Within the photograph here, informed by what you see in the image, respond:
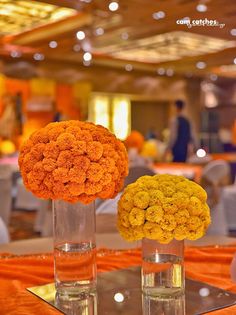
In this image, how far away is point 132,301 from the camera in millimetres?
1067

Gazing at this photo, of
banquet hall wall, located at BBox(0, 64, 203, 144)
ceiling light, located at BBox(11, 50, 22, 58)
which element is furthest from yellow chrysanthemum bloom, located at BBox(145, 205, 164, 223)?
ceiling light, located at BBox(11, 50, 22, 58)

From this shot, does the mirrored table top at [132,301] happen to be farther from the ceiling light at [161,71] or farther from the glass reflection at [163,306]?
the ceiling light at [161,71]

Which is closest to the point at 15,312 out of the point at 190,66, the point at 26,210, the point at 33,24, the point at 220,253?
the point at 220,253

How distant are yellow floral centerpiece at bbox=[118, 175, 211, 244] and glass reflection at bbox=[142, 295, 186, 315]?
0.14 metres

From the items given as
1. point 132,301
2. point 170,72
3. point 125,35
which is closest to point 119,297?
point 132,301

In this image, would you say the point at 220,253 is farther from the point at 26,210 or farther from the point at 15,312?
the point at 26,210

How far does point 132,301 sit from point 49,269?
0.38 m

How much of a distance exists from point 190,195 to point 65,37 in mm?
8200

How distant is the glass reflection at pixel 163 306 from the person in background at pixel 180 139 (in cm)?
537

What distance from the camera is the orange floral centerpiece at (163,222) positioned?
3.29ft

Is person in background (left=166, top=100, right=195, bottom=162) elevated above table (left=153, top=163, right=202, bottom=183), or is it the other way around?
person in background (left=166, top=100, right=195, bottom=162)

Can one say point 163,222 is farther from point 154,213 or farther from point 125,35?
point 125,35

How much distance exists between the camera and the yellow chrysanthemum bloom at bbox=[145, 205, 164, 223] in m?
0.99

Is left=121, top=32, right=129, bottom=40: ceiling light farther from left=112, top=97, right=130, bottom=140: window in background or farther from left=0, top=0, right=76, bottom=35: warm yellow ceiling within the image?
left=112, top=97, right=130, bottom=140: window in background
